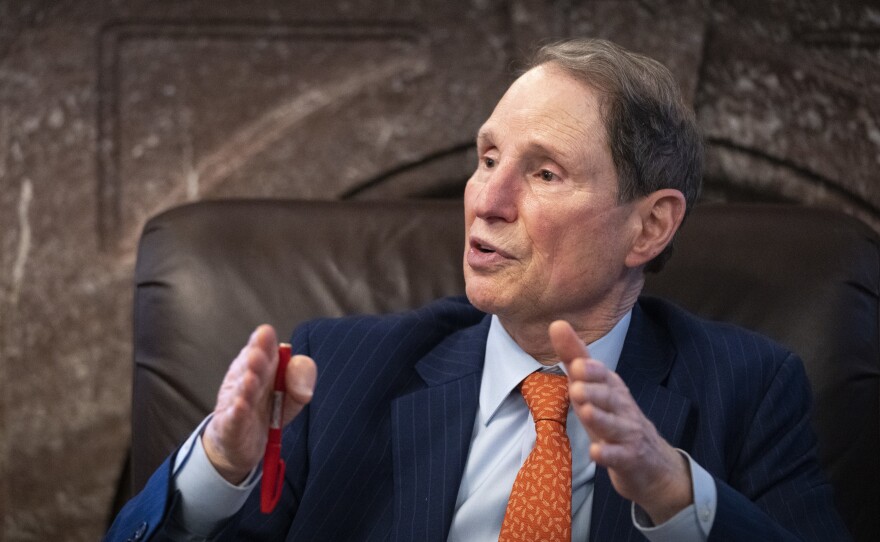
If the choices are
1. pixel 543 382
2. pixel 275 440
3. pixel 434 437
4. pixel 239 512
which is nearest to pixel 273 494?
pixel 275 440

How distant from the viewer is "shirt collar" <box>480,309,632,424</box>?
1.49 m

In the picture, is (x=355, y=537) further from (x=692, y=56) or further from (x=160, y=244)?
(x=692, y=56)

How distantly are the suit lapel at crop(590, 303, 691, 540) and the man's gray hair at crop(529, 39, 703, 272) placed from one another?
22 cm

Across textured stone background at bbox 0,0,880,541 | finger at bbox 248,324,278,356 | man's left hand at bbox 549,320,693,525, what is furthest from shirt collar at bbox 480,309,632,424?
textured stone background at bbox 0,0,880,541

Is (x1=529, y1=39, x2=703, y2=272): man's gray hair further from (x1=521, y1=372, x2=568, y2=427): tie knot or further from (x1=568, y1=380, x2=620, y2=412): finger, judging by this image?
(x1=568, y1=380, x2=620, y2=412): finger

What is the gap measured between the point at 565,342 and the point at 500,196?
1.25ft

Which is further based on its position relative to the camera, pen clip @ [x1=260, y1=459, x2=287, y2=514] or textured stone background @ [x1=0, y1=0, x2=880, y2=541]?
textured stone background @ [x1=0, y1=0, x2=880, y2=541]

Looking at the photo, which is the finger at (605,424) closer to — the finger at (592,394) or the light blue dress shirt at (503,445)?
the finger at (592,394)

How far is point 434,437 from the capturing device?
1469mm

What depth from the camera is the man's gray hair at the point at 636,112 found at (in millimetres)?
1447

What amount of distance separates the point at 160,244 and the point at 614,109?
2.70ft

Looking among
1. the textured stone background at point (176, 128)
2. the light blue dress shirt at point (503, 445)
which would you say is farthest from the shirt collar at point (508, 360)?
the textured stone background at point (176, 128)

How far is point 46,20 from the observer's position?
217cm

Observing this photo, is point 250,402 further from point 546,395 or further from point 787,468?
point 787,468
